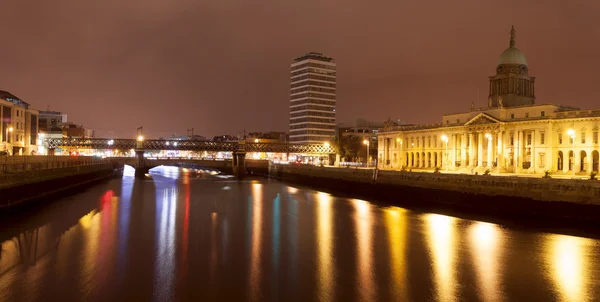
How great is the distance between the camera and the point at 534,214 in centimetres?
4444

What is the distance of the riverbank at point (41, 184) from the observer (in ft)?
147

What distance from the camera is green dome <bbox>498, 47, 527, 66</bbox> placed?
4003 inches

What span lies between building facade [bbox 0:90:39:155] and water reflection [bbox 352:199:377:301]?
73.8 metres

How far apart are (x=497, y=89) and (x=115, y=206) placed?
81478mm

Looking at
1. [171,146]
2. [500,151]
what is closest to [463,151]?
[500,151]

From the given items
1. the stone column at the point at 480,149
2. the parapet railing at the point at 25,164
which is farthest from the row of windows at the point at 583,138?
the parapet railing at the point at 25,164

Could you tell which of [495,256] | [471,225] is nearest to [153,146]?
[471,225]

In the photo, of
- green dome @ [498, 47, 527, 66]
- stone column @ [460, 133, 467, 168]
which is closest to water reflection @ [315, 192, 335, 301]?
stone column @ [460, 133, 467, 168]

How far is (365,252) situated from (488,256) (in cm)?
730

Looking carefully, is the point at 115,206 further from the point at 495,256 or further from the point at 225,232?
the point at 495,256

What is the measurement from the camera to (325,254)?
96.8 feet

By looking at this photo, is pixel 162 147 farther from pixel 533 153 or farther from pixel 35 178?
pixel 533 153

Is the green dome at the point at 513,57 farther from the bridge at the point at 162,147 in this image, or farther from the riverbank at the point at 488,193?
the bridge at the point at 162,147

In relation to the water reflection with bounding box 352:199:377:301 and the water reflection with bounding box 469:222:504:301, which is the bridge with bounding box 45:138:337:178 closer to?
the water reflection with bounding box 352:199:377:301
